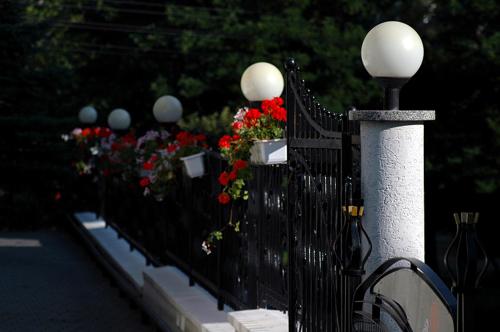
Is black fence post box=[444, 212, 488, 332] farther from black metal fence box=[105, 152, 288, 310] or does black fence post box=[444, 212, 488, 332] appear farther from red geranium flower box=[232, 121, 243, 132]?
red geranium flower box=[232, 121, 243, 132]

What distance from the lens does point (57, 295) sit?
11602 millimetres

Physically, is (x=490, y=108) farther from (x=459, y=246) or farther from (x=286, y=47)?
(x=459, y=246)

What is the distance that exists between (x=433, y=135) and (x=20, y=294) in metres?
18.2

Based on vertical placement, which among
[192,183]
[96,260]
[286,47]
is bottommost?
[96,260]

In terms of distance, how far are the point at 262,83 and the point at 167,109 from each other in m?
4.75

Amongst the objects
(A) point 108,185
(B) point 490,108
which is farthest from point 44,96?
(B) point 490,108

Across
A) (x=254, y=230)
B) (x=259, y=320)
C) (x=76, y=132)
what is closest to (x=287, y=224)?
(x=259, y=320)

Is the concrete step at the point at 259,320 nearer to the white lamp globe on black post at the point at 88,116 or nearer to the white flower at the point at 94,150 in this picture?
the white flower at the point at 94,150

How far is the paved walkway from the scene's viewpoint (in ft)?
32.2

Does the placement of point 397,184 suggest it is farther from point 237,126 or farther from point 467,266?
point 237,126

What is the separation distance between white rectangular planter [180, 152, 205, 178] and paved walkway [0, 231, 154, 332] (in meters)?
1.76

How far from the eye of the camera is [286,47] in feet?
103

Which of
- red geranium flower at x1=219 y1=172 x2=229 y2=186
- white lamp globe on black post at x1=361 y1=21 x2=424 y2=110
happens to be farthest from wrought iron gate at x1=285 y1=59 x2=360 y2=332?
red geranium flower at x1=219 y1=172 x2=229 y2=186

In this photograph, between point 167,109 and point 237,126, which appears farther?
point 167,109
